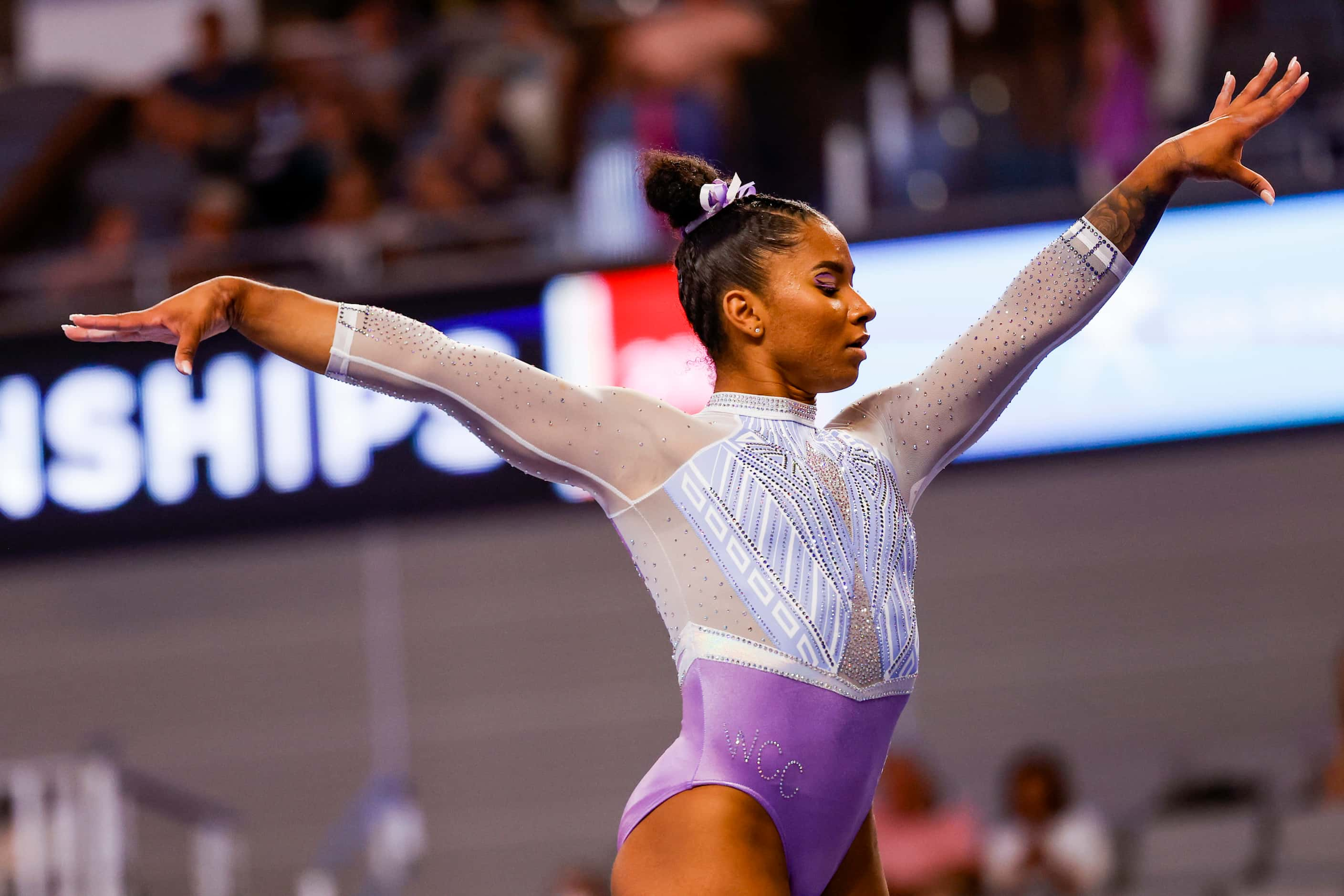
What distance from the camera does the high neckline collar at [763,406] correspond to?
220 cm

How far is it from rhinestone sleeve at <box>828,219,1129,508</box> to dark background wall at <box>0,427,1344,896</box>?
495 centimetres

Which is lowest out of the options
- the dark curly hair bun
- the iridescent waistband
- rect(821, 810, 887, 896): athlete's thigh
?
rect(821, 810, 887, 896): athlete's thigh

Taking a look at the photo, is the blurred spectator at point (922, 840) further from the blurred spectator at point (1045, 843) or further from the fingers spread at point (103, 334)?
the fingers spread at point (103, 334)

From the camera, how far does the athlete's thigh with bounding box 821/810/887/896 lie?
2.13 m

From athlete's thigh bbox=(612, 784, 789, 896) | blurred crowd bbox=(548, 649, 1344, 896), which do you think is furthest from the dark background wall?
athlete's thigh bbox=(612, 784, 789, 896)

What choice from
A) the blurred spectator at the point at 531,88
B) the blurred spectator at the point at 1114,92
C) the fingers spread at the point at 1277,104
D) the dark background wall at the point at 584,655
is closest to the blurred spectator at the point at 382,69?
the blurred spectator at the point at 531,88

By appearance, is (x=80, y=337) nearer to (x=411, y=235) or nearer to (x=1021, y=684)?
(x=411, y=235)

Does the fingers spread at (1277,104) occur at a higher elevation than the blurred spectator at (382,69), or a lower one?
lower

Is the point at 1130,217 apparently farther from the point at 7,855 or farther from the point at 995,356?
the point at 7,855

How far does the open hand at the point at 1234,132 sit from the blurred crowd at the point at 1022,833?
3332mm

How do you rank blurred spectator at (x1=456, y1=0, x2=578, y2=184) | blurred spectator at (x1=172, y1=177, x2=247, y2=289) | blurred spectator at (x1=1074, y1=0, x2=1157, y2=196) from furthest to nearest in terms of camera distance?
blurred spectator at (x1=456, y1=0, x2=578, y2=184), blurred spectator at (x1=172, y1=177, x2=247, y2=289), blurred spectator at (x1=1074, y1=0, x2=1157, y2=196)

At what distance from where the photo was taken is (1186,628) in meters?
7.23

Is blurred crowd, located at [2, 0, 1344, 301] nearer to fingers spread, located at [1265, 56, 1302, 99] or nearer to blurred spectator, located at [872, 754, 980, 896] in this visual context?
blurred spectator, located at [872, 754, 980, 896]

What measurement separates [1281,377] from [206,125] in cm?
496
